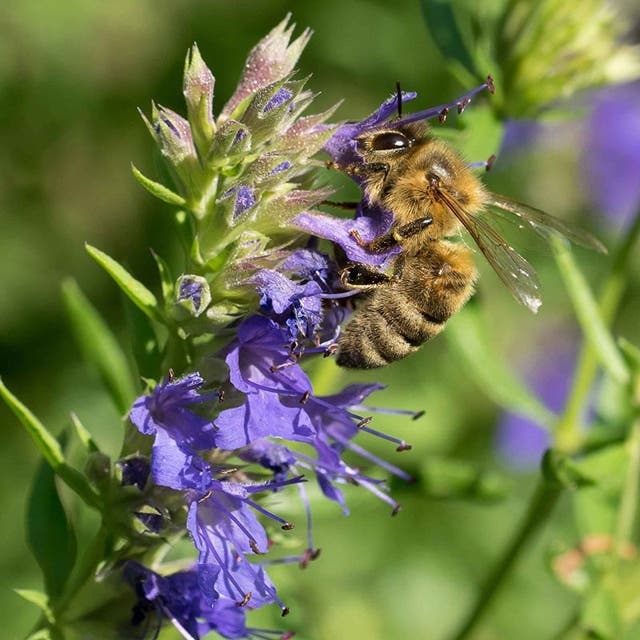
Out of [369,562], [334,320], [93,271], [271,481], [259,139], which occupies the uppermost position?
[259,139]

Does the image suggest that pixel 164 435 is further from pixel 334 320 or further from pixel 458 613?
pixel 458 613

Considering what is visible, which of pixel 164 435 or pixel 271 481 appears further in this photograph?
pixel 271 481

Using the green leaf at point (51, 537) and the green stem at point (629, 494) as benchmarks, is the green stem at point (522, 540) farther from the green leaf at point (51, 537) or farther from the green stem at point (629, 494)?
the green leaf at point (51, 537)

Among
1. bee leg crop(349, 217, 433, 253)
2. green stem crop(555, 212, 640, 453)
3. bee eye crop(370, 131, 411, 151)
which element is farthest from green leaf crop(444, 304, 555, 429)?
bee eye crop(370, 131, 411, 151)

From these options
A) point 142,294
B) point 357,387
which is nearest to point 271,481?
point 357,387

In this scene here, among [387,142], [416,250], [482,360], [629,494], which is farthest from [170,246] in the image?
[387,142]

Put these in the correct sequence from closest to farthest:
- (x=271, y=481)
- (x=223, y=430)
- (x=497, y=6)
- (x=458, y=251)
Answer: (x=223, y=430)
(x=271, y=481)
(x=458, y=251)
(x=497, y=6)

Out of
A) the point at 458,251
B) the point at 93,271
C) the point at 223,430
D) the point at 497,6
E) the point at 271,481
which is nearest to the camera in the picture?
the point at 223,430
